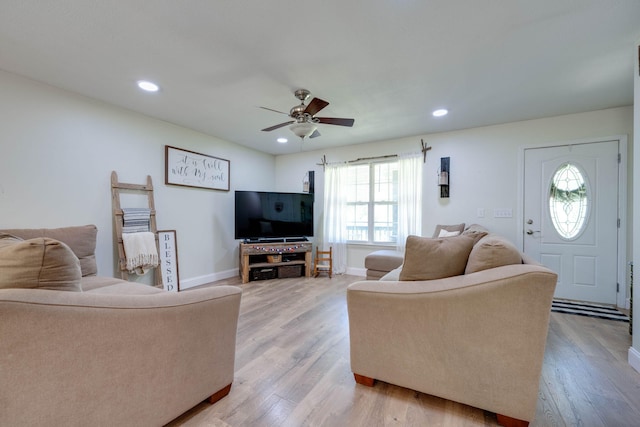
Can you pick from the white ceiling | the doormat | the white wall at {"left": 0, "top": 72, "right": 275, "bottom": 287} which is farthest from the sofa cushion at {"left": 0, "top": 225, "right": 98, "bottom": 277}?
the doormat

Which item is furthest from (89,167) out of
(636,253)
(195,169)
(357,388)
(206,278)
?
(636,253)

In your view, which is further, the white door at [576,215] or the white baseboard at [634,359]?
the white door at [576,215]

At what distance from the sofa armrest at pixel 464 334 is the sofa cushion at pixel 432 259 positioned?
0.08m

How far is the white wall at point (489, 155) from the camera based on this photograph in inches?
123

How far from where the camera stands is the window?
4.35 meters

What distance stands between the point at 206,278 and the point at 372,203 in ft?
9.90

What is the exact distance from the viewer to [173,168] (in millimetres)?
3541

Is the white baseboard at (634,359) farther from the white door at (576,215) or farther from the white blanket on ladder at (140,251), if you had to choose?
the white blanket on ladder at (140,251)

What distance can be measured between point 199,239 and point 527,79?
174 inches

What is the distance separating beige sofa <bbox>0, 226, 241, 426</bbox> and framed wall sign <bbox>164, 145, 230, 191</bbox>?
8.81 ft

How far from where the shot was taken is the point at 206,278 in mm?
3979

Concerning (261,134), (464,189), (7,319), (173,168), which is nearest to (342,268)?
(464,189)

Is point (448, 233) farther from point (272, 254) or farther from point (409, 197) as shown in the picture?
point (272, 254)

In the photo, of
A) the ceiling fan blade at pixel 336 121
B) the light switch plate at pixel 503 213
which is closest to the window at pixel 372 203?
the light switch plate at pixel 503 213
